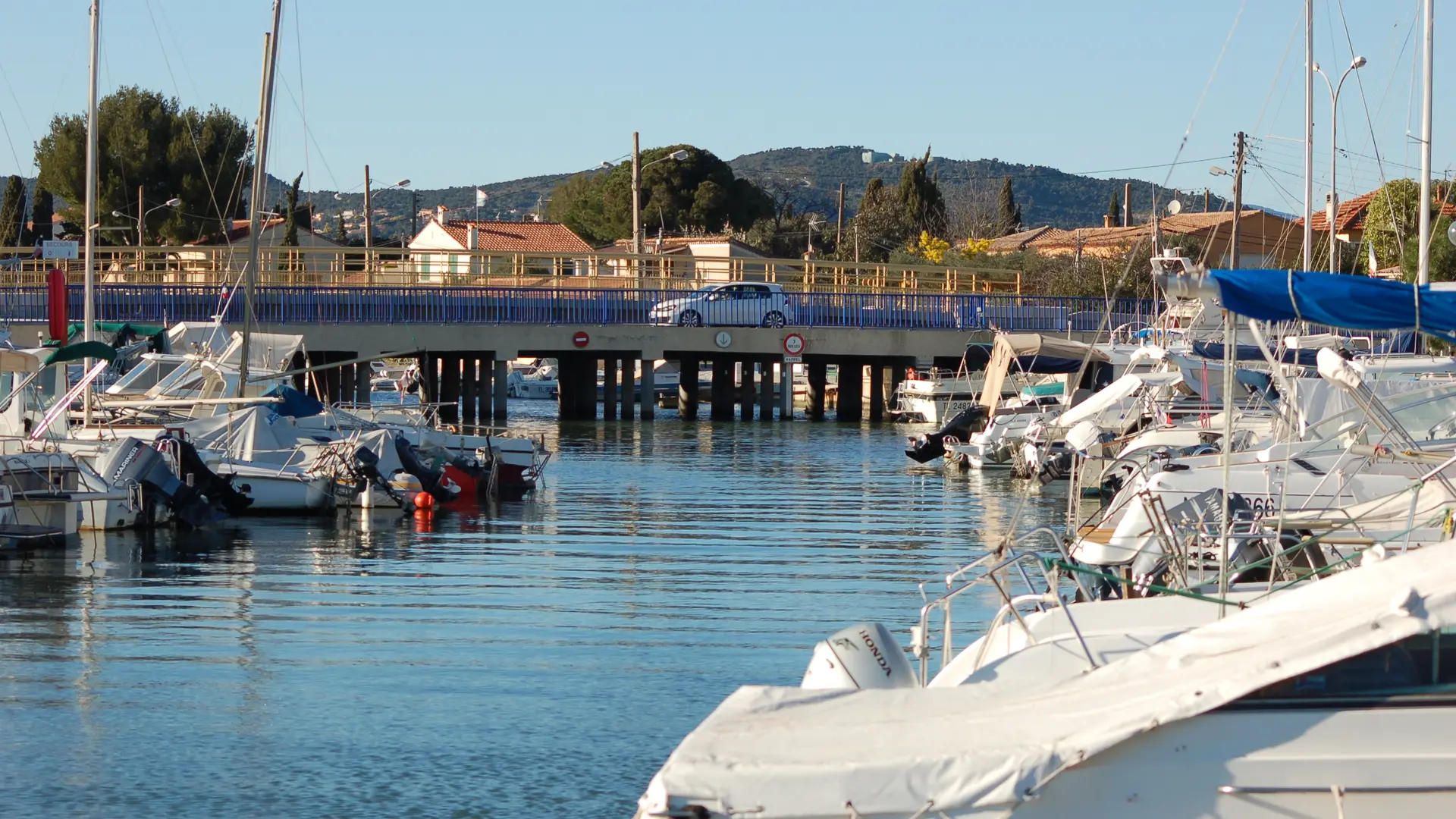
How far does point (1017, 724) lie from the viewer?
6359 mm

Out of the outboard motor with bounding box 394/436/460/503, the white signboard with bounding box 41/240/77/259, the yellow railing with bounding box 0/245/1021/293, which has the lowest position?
the outboard motor with bounding box 394/436/460/503

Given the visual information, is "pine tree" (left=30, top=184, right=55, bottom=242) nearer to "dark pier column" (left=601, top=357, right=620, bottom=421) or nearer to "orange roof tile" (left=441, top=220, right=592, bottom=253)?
"orange roof tile" (left=441, top=220, right=592, bottom=253)

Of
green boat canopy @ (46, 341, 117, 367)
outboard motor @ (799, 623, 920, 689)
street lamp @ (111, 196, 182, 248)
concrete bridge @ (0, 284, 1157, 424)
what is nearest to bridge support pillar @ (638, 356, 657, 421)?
concrete bridge @ (0, 284, 1157, 424)

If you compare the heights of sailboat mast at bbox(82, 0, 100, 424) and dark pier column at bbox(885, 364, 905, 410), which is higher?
sailboat mast at bbox(82, 0, 100, 424)

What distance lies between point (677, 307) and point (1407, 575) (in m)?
45.3

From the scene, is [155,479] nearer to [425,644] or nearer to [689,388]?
[425,644]

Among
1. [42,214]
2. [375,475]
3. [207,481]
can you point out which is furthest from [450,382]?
[42,214]

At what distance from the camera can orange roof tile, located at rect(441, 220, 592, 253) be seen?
295 ft

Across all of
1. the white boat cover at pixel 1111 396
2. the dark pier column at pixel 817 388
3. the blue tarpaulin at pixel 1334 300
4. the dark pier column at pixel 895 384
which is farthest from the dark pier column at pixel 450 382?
the blue tarpaulin at pixel 1334 300

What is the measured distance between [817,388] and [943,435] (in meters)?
20.9

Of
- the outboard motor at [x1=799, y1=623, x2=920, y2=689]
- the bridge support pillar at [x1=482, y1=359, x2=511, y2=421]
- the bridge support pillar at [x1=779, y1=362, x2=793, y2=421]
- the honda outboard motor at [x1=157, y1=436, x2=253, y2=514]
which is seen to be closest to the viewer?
the outboard motor at [x1=799, y1=623, x2=920, y2=689]

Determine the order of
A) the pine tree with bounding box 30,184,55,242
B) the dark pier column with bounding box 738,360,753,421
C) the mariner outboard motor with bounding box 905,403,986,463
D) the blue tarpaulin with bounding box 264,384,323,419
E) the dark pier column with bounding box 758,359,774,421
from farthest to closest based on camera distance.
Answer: the pine tree with bounding box 30,184,55,242 < the dark pier column with bounding box 738,360,753,421 < the dark pier column with bounding box 758,359,774,421 < the mariner outboard motor with bounding box 905,403,986,463 < the blue tarpaulin with bounding box 264,384,323,419

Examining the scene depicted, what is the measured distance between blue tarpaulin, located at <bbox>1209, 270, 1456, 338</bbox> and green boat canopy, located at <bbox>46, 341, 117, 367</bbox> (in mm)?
18290

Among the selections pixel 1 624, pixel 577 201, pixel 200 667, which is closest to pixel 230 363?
pixel 1 624
